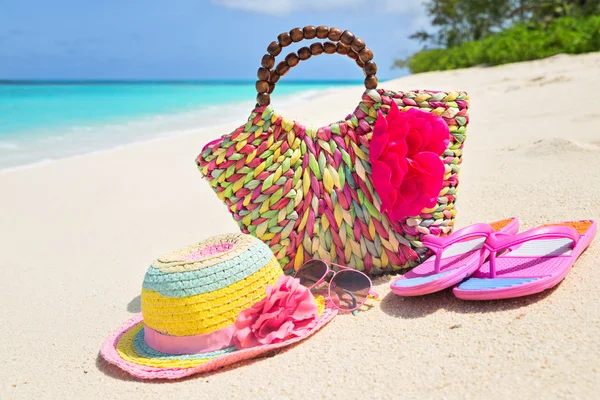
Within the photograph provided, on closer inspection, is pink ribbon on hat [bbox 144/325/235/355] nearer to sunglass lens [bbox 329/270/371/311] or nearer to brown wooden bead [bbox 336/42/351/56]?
sunglass lens [bbox 329/270/371/311]

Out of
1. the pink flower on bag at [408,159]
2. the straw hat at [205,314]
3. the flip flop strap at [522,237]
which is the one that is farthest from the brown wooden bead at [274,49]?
the flip flop strap at [522,237]

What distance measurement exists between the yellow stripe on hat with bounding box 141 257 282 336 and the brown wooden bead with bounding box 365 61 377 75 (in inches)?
32.8

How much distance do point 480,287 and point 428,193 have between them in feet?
1.28

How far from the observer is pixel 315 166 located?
1934 millimetres

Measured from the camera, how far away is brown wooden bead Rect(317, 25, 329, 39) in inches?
74.4

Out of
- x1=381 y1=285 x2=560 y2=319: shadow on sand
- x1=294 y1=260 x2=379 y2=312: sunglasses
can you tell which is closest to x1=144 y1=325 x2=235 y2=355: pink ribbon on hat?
x1=294 y1=260 x2=379 y2=312: sunglasses

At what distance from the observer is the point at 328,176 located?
1.91 meters

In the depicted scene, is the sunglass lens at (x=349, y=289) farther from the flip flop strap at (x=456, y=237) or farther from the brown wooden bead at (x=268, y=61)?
the brown wooden bead at (x=268, y=61)

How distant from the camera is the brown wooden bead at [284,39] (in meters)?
1.90

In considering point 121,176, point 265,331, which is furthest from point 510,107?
point 265,331

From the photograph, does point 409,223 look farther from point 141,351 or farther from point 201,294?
point 141,351

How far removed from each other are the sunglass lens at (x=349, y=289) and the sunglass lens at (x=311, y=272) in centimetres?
6

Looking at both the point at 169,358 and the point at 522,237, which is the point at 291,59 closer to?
the point at 522,237

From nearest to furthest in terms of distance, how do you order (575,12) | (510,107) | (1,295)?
(1,295) → (510,107) → (575,12)
